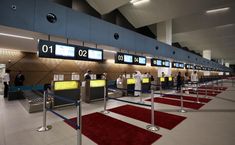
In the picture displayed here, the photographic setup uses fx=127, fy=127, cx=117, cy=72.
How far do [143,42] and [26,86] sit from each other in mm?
9907

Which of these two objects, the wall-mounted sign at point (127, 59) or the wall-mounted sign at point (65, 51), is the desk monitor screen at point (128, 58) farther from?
the wall-mounted sign at point (65, 51)

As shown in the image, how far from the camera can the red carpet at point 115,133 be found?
3.11 meters

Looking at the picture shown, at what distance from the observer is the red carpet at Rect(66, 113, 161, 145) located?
3112 millimetres

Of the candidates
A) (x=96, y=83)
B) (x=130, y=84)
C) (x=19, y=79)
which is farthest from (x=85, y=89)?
(x=19, y=79)

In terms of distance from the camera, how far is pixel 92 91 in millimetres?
7391

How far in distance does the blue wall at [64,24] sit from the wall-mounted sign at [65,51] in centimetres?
63

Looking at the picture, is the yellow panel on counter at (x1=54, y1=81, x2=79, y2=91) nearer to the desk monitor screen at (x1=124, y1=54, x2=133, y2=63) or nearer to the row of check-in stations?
the row of check-in stations

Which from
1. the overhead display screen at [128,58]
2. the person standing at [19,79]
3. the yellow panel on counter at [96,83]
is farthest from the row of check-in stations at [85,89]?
the person standing at [19,79]

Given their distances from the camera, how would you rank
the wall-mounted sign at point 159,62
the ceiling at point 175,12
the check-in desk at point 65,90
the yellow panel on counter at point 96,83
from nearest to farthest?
1. the check-in desk at point 65,90
2. the yellow panel on counter at point 96,83
3. the ceiling at point 175,12
4. the wall-mounted sign at point 159,62

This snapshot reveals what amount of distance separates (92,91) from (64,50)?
10.4 ft

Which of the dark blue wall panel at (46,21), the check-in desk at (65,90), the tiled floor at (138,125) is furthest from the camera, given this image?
the check-in desk at (65,90)

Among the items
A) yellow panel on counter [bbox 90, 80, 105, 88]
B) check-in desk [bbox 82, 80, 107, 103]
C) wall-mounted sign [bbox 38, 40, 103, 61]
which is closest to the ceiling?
wall-mounted sign [bbox 38, 40, 103, 61]

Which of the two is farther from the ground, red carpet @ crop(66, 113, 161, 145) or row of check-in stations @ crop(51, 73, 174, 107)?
row of check-in stations @ crop(51, 73, 174, 107)

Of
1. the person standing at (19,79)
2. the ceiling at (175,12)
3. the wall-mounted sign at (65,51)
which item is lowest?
the person standing at (19,79)
